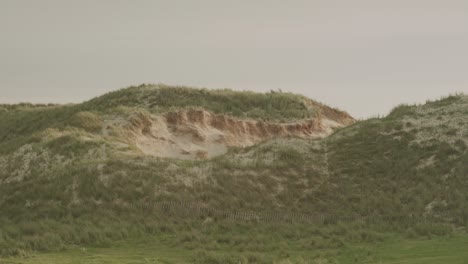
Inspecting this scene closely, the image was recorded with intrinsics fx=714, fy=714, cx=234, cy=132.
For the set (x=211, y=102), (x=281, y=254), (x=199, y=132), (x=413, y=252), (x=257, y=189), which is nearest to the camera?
(x=413, y=252)

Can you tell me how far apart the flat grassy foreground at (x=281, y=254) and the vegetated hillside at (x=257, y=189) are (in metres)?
0.91

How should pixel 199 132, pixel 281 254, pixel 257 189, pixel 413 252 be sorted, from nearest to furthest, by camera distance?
pixel 413 252 → pixel 281 254 → pixel 257 189 → pixel 199 132

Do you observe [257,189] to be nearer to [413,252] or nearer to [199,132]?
[413,252]

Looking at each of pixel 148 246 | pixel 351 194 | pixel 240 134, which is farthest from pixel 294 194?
pixel 240 134

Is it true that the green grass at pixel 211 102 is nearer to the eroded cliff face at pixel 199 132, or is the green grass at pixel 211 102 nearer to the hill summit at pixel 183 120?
the hill summit at pixel 183 120

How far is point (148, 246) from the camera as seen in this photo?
2345 centimetres

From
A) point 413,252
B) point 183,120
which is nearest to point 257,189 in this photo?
point 413,252

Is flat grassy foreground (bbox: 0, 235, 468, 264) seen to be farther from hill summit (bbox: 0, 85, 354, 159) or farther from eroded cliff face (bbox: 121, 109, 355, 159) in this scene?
eroded cliff face (bbox: 121, 109, 355, 159)

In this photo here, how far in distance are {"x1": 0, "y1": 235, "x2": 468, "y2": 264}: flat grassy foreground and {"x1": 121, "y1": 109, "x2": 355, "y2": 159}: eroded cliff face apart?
658 inches

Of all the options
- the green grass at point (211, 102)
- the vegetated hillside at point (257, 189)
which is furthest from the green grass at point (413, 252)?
the green grass at point (211, 102)

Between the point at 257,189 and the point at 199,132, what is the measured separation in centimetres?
1581

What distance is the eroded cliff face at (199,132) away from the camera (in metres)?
41.5

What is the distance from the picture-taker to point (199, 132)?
4441cm

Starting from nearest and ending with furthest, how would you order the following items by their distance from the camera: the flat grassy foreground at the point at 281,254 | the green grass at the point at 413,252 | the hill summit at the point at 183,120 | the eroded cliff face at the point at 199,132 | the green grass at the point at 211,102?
1. the green grass at the point at 413,252
2. the flat grassy foreground at the point at 281,254
3. the hill summit at the point at 183,120
4. the eroded cliff face at the point at 199,132
5. the green grass at the point at 211,102
